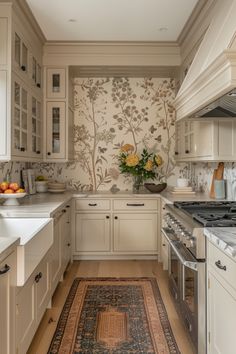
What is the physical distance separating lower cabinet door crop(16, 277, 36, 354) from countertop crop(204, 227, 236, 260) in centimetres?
105

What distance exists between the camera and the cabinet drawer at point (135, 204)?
3.98 m

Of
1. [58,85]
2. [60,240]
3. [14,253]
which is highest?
[58,85]

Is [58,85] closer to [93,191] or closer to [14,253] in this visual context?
[93,191]

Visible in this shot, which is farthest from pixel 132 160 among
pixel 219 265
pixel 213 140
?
pixel 219 265

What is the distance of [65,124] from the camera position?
4.04 metres

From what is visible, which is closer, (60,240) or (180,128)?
(60,240)

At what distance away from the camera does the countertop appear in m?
1.43

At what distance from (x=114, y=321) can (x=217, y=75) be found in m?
1.88

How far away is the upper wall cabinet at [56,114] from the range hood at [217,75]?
1.78 m

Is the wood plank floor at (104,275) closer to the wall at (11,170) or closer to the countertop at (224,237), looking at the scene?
the countertop at (224,237)

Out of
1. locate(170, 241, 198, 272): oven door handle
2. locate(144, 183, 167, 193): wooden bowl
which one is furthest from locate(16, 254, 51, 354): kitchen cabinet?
locate(144, 183, 167, 193): wooden bowl

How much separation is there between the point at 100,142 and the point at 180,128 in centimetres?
109

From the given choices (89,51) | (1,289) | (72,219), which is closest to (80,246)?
(72,219)

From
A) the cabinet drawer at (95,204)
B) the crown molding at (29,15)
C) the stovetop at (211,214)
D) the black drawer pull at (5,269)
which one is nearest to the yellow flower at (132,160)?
the cabinet drawer at (95,204)
